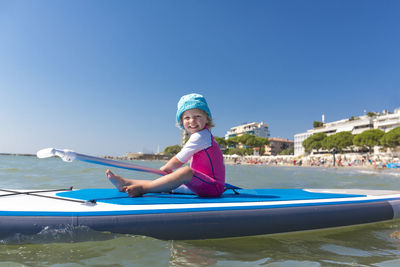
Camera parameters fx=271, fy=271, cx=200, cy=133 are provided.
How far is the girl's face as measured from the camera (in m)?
3.01

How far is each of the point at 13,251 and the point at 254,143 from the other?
94.2 metres

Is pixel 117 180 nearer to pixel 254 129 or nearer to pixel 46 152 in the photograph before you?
pixel 46 152

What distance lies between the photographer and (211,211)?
2545 millimetres

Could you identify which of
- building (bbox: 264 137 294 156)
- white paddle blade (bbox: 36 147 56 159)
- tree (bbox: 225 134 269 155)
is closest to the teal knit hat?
white paddle blade (bbox: 36 147 56 159)

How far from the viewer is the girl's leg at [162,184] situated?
285cm

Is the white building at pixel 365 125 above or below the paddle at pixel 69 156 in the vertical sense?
above

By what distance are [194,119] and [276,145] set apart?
111850 mm

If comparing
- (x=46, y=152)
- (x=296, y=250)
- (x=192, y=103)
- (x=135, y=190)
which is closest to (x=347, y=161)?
(x=296, y=250)

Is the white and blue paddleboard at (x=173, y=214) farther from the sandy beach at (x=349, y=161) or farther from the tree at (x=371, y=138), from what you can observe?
the tree at (x=371, y=138)

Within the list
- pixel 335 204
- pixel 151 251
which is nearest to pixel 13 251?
pixel 151 251

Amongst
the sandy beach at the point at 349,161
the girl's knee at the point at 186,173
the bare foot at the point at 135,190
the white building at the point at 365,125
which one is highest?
the white building at the point at 365,125

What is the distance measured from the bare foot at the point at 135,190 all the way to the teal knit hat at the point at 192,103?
2.99ft

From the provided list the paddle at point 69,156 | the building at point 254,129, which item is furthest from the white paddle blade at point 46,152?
the building at point 254,129

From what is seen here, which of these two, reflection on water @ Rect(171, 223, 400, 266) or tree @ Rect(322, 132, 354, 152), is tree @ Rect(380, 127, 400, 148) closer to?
tree @ Rect(322, 132, 354, 152)
